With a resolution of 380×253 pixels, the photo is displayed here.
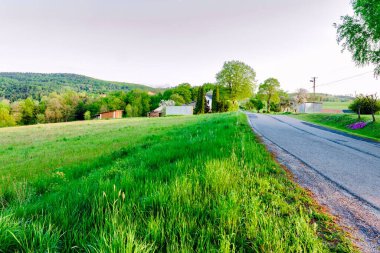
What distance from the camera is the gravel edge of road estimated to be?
8.57ft

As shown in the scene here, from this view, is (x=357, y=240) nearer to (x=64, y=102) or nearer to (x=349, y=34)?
(x=349, y=34)

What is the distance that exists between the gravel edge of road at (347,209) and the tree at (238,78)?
65099 millimetres

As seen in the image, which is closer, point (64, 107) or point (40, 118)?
point (40, 118)

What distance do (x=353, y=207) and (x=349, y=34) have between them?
69.5ft

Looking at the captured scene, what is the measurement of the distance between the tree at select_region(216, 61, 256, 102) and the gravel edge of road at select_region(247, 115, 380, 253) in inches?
2563

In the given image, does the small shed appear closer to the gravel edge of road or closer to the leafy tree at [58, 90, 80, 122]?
the gravel edge of road

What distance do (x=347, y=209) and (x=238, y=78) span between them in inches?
2671

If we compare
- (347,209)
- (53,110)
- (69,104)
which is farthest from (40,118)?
(347,209)

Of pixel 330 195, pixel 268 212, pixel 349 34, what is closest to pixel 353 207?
pixel 330 195

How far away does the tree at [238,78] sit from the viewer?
67000mm

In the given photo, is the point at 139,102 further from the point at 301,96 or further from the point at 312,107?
the point at 312,107

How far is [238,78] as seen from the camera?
221 feet

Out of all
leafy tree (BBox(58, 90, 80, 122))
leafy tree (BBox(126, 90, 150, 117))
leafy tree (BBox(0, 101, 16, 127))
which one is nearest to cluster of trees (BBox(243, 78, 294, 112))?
leafy tree (BBox(126, 90, 150, 117))

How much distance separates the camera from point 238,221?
232 cm
